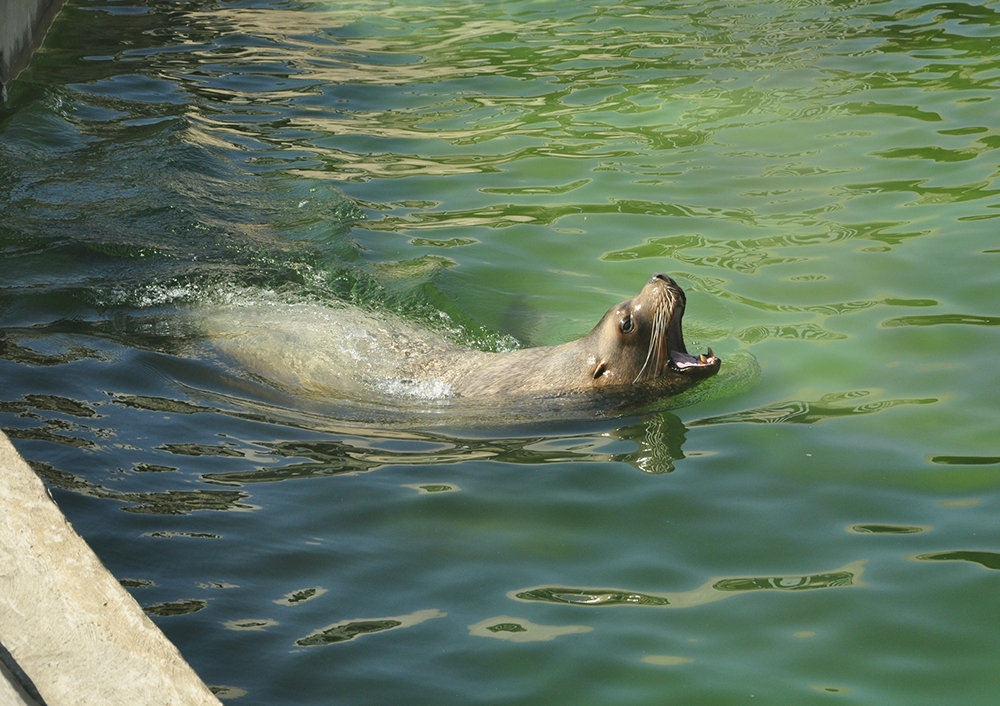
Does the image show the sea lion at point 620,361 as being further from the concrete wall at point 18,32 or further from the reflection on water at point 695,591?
the concrete wall at point 18,32

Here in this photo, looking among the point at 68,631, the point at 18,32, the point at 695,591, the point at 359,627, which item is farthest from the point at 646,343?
the point at 18,32

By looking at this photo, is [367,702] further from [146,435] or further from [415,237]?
[415,237]

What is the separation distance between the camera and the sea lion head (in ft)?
19.6

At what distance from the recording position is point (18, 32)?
39.6 ft

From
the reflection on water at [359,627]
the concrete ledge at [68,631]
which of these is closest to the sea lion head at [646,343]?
the reflection on water at [359,627]

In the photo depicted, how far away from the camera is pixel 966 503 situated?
4.58 meters

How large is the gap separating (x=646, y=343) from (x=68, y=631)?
3.69m

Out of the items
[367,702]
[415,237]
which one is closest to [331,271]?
[415,237]

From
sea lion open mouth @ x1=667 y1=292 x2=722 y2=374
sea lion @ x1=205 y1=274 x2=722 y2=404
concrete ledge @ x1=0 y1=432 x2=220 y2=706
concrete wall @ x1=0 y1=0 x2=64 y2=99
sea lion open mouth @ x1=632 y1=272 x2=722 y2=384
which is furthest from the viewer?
concrete wall @ x1=0 y1=0 x2=64 y2=99

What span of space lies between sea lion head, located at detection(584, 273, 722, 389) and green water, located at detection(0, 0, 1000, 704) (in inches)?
9.0

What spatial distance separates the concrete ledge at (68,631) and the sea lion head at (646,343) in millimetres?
3317

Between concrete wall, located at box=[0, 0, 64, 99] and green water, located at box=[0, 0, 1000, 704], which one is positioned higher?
concrete wall, located at box=[0, 0, 64, 99]

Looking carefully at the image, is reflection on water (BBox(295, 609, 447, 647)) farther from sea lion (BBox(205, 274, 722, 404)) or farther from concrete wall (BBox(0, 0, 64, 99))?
concrete wall (BBox(0, 0, 64, 99))

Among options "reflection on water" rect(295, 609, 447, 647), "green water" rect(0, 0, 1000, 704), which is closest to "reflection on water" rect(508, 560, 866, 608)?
"green water" rect(0, 0, 1000, 704)
